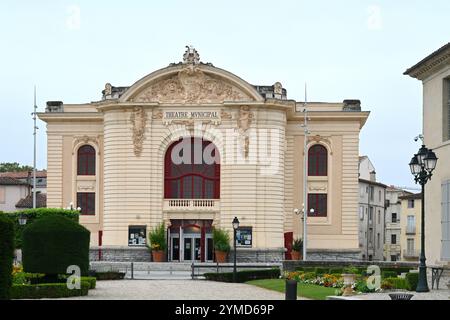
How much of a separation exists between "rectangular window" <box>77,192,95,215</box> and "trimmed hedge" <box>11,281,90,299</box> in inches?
1743

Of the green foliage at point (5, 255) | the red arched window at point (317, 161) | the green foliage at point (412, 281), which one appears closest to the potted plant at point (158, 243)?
the red arched window at point (317, 161)

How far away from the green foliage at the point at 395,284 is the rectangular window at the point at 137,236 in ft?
133

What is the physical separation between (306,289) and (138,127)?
39.5 metres

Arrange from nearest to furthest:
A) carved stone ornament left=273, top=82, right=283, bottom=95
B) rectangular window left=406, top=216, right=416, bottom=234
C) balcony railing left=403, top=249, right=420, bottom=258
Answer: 1. carved stone ornament left=273, top=82, right=283, bottom=95
2. balcony railing left=403, top=249, right=420, bottom=258
3. rectangular window left=406, top=216, right=416, bottom=234

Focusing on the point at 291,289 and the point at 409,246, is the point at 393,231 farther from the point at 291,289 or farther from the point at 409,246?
the point at 291,289

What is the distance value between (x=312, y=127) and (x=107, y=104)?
53.1ft

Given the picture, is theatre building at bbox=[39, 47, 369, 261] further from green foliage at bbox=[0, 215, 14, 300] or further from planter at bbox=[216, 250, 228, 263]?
green foliage at bbox=[0, 215, 14, 300]

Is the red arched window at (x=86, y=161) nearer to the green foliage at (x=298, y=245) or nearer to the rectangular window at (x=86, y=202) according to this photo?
the rectangular window at (x=86, y=202)

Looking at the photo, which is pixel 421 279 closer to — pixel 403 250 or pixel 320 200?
pixel 320 200

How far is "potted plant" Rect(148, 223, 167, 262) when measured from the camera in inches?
2960

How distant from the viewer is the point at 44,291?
117 ft

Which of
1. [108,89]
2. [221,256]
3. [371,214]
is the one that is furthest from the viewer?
[371,214]

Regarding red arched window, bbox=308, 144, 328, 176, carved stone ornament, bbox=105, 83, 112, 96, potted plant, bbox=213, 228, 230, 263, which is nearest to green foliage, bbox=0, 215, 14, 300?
potted plant, bbox=213, 228, 230, 263

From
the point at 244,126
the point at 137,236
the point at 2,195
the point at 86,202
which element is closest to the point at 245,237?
the point at 137,236
